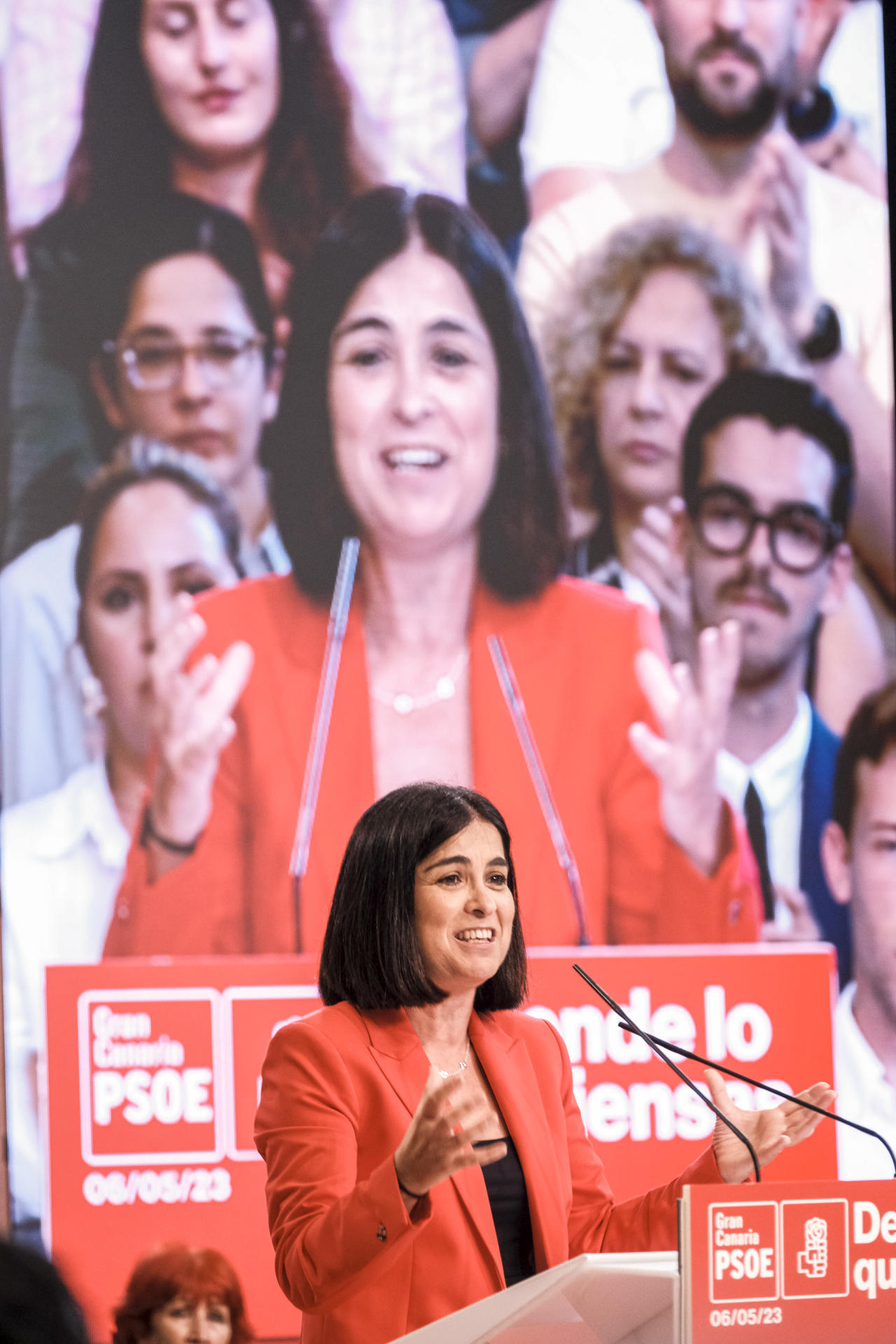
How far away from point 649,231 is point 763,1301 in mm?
3021

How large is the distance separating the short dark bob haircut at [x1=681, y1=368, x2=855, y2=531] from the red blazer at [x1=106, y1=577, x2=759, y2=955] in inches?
22.6

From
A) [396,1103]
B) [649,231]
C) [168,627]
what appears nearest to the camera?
[396,1103]

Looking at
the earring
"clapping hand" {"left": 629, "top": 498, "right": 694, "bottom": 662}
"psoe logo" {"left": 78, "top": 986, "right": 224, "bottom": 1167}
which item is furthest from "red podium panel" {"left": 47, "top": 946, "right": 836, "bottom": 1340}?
"clapping hand" {"left": 629, "top": 498, "right": 694, "bottom": 662}

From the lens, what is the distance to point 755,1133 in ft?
6.57

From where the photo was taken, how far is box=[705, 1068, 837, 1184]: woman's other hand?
1986mm

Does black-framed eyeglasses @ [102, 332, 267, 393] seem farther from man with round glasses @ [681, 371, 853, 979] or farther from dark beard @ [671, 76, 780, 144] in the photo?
dark beard @ [671, 76, 780, 144]

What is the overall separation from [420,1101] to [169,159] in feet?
9.06

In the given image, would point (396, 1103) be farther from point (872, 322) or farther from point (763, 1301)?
point (872, 322)

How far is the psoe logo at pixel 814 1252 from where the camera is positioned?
160cm

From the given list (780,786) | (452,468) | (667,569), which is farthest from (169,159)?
(780,786)

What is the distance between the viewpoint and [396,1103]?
1992 millimetres

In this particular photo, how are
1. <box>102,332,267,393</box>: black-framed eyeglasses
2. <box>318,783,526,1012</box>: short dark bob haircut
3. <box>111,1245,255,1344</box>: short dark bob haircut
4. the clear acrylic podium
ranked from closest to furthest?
the clear acrylic podium → <box>318,783,526,1012</box>: short dark bob haircut → <box>111,1245,255,1344</box>: short dark bob haircut → <box>102,332,267,393</box>: black-framed eyeglasses

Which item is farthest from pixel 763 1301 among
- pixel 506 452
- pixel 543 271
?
pixel 543 271

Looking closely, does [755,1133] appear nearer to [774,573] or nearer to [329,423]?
[774,573]
